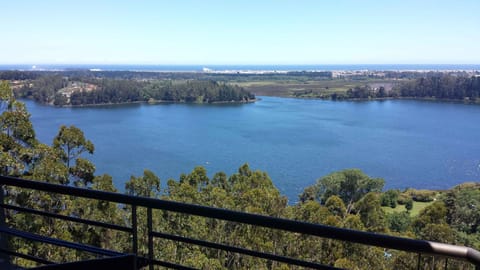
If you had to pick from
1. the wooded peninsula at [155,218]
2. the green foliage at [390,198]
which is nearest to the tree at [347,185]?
the green foliage at [390,198]

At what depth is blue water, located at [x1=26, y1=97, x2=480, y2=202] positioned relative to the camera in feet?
77.9

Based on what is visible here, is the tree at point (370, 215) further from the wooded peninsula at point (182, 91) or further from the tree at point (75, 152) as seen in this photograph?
the wooded peninsula at point (182, 91)

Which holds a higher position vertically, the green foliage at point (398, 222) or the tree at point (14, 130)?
the tree at point (14, 130)

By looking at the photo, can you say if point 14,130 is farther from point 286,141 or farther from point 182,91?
point 182,91

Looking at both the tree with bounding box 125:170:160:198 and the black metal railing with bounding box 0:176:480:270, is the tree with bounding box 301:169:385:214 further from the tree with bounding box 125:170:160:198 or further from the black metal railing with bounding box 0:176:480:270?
the black metal railing with bounding box 0:176:480:270

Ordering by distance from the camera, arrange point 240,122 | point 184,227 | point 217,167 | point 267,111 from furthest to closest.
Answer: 1. point 267,111
2. point 240,122
3. point 217,167
4. point 184,227

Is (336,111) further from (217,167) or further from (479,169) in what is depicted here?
(217,167)

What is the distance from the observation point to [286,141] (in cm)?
3109

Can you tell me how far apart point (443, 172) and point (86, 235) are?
76.5ft

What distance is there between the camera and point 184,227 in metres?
8.39

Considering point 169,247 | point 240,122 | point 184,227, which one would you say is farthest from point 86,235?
point 240,122

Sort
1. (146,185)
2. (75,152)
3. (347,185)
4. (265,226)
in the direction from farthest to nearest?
1. (347,185)
2. (146,185)
3. (75,152)
4. (265,226)

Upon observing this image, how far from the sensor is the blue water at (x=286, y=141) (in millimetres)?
23734

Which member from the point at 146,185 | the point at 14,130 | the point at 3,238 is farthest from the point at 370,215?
the point at 3,238
